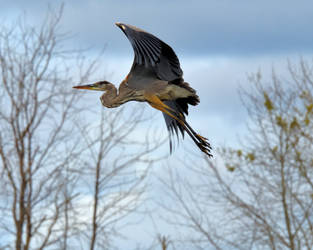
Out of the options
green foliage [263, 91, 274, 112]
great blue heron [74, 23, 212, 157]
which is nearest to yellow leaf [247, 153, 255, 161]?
green foliage [263, 91, 274, 112]

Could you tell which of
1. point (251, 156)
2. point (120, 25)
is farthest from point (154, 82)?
point (251, 156)

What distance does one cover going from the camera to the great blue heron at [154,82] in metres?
3.74

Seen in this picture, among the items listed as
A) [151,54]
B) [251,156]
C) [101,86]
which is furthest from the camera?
[251,156]

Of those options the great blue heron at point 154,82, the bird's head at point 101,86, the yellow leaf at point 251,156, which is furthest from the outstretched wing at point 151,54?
the yellow leaf at point 251,156

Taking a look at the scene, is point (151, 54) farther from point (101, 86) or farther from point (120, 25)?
point (101, 86)

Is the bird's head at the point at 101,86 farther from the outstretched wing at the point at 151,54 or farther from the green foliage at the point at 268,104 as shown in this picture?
the green foliage at the point at 268,104

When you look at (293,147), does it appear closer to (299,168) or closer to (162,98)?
(299,168)

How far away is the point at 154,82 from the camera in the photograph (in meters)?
3.95

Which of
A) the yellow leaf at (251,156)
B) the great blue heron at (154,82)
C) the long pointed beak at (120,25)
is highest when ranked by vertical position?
the yellow leaf at (251,156)

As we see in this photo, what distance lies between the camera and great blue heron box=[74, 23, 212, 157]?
374 centimetres

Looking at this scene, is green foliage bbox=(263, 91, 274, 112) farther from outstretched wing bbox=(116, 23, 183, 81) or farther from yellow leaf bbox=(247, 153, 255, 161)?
outstretched wing bbox=(116, 23, 183, 81)

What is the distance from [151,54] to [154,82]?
0.31 meters

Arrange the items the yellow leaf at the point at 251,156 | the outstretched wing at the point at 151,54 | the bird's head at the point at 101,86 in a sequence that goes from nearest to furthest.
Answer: the outstretched wing at the point at 151,54 < the bird's head at the point at 101,86 < the yellow leaf at the point at 251,156

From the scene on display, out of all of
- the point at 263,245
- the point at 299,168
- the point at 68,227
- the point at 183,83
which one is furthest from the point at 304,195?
the point at 183,83
